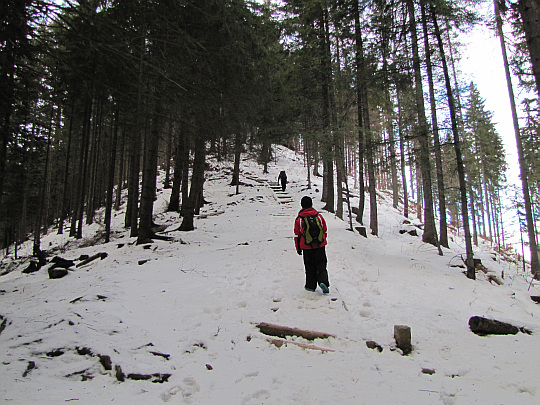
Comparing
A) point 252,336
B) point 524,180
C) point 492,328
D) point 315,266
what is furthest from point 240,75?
point 524,180

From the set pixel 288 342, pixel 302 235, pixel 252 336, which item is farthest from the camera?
pixel 302 235

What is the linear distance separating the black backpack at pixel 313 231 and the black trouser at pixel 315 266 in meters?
0.19

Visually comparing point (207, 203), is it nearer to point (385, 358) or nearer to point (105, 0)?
point (105, 0)

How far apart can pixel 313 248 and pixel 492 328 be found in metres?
2.98

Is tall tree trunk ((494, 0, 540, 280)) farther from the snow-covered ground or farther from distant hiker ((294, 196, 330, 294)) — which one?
distant hiker ((294, 196, 330, 294))

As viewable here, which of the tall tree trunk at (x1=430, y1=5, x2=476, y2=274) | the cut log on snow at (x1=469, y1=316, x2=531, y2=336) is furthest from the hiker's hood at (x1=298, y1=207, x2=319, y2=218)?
the tall tree trunk at (x1=430, y1=5, x2=476, y2=274)

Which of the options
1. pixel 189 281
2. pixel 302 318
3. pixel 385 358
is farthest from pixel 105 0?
pixel 385 358

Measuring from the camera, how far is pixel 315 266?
216 inches

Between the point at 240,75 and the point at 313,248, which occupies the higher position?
the point at 240,75

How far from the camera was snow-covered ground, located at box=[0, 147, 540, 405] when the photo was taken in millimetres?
2697

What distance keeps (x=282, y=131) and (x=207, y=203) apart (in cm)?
872

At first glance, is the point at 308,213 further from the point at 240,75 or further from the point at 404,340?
the point at 240,75

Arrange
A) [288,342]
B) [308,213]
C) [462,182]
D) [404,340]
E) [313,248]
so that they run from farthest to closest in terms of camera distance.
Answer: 1. [462,182]
2. [308,213]
3. [313,248]
4. [288,342]
5. [404,340]

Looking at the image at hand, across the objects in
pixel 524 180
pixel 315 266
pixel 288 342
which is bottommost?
pixel 288 342
